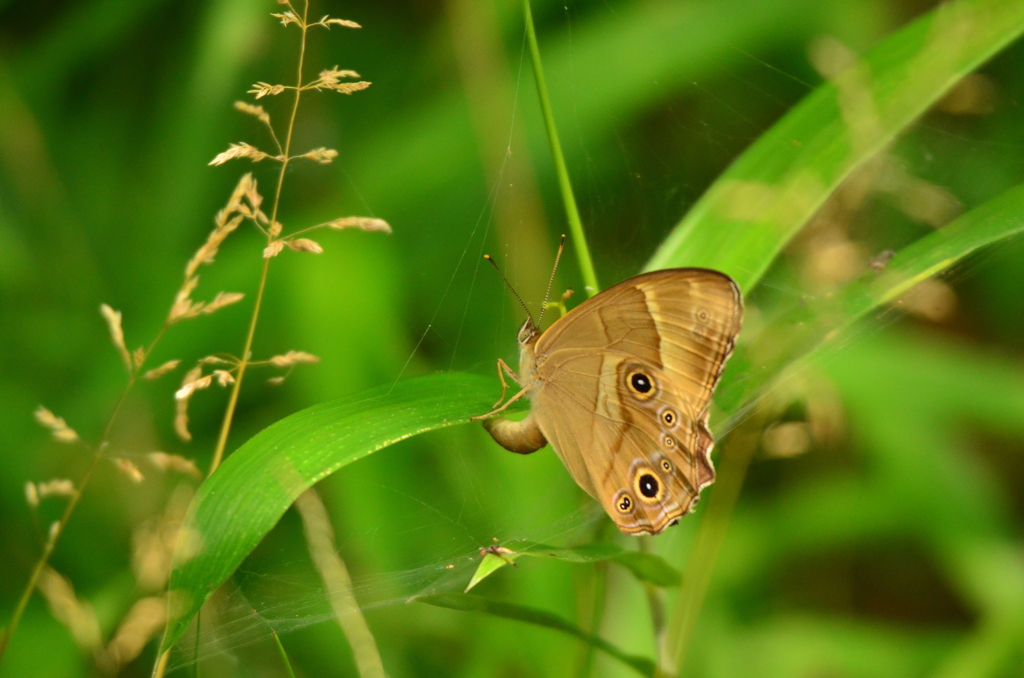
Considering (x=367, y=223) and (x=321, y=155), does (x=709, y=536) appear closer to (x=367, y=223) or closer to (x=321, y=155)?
(x=367, y=223)

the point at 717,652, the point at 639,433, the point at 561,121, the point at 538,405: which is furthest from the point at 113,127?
the point at 717,652

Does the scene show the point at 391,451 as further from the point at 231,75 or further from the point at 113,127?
the point at 113,127

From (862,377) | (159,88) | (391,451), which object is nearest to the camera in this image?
(391,451)

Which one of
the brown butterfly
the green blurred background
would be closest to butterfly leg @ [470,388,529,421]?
the brown butterfly

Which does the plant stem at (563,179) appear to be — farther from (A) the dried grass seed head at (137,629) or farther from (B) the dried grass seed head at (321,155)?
(A) the dried grass seed head at (137,629)

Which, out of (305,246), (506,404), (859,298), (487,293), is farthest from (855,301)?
(305,246)

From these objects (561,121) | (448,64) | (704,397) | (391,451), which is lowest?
(391,451)

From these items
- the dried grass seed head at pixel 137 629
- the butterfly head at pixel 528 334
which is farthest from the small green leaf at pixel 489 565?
the dried grass seed head at pixel 137 629
